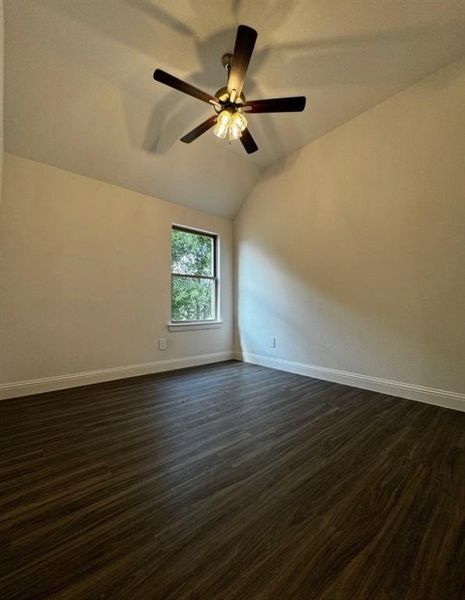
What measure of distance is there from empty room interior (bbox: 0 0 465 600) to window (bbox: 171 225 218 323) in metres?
0.03

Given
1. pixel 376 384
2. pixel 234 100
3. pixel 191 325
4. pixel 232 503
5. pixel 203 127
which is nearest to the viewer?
pixel 232 503

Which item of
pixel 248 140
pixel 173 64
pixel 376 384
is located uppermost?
pixel 173 64

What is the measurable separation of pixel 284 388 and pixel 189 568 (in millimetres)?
2274

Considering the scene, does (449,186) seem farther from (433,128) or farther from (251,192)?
(251,192)

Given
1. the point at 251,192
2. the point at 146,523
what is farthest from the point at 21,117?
the point at 146,523

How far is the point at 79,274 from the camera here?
326 cm

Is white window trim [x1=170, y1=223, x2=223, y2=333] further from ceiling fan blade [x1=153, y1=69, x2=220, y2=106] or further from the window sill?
ceiling fan blade [x1=153, y1=69, x2=220, y2=106]

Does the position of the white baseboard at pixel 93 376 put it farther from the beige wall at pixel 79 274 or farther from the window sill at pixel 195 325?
the window sill at pixel 195 325

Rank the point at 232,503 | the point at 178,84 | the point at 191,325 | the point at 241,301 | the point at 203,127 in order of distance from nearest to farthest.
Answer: the point at 232,503 → the point at 178,84 → the point at 203,127 → the point at 191,325 → the point at 241,301

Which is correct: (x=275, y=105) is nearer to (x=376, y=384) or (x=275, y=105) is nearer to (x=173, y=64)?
(x=173, y=64)

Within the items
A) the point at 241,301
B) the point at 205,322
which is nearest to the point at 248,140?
the point at 241,301

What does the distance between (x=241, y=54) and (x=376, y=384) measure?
10.8 feet

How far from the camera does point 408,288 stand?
2838mm

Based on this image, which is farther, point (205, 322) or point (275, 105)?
point (205, 322)
